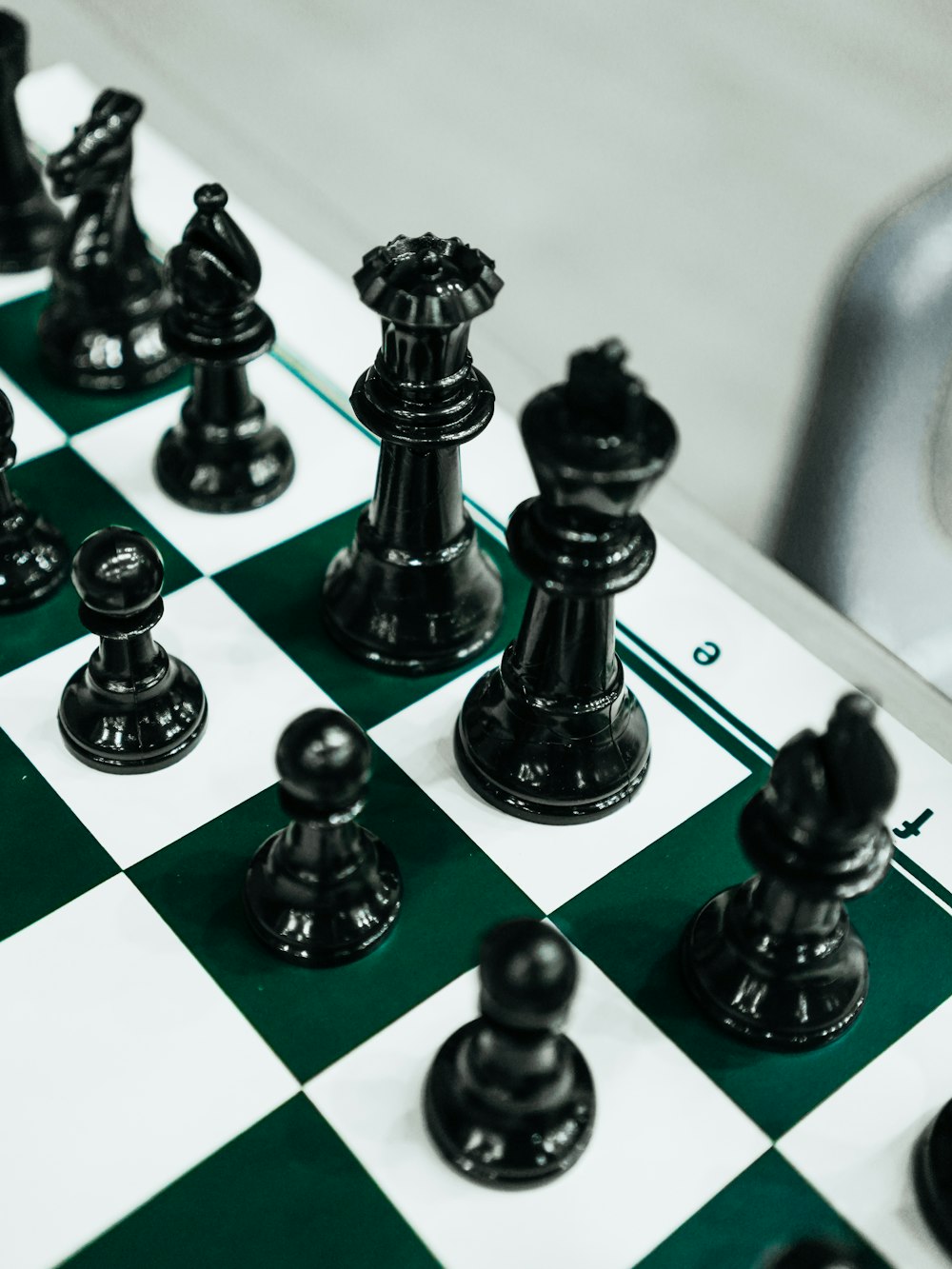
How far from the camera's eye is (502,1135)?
78 cm

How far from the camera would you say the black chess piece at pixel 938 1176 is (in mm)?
775

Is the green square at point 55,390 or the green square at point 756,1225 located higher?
the green square at point 55,390

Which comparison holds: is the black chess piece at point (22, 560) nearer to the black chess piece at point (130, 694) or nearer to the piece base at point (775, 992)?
the black chess piece at point (130, 694)

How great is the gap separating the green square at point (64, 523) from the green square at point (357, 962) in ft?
0.72

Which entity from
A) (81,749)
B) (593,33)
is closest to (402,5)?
(593,33)

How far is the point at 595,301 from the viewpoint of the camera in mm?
2461

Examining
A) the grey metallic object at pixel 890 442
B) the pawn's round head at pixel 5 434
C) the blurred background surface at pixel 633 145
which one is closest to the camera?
the pawn's round head at pixel 5 434

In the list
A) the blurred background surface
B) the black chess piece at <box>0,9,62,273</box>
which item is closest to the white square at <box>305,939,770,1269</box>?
the black chess piece at <box>0,9,62,273</box>

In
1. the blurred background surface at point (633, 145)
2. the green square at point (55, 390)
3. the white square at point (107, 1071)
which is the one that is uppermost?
the green square at point (55, 390)

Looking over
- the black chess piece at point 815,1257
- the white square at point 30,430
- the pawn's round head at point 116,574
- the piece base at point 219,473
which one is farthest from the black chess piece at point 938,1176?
the white square at point 30,430

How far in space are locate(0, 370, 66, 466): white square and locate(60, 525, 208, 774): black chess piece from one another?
30 cm

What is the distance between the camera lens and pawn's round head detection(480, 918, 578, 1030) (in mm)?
708

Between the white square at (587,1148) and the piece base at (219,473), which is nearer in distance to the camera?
the white square at (587,1148)

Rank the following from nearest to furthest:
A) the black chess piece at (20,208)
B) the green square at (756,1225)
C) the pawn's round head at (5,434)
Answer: the green square at (756,1225)
the pawn's round head at (5,434)
the black chess piece at (20,208)
